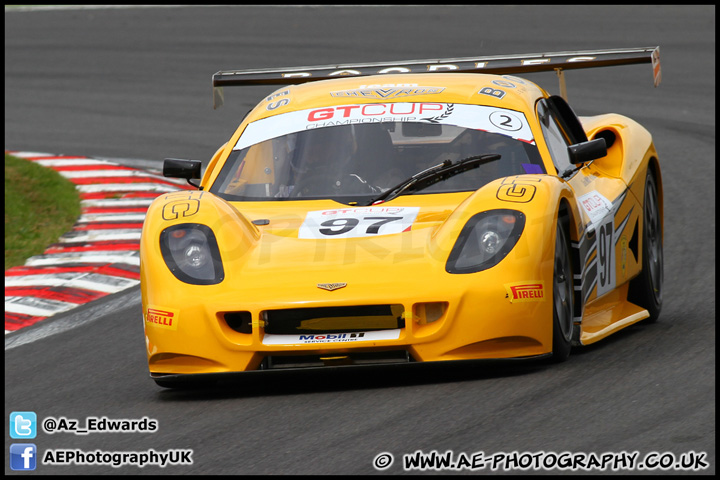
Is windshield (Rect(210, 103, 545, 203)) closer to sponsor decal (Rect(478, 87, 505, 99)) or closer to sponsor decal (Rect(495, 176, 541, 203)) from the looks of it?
sponsor decal (Rect(478, 87, 505, 99))

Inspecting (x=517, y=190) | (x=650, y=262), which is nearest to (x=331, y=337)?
(x=517, y=190)

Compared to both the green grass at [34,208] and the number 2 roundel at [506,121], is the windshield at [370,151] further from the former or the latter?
the green grass at [34,208]

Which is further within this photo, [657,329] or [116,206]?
[116,206]

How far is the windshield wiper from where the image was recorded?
6082 mm

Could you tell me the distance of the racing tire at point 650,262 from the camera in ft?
22.7

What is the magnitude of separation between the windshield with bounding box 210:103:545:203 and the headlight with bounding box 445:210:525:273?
74 cm

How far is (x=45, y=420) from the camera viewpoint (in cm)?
523

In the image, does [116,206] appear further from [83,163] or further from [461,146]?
[461,146]

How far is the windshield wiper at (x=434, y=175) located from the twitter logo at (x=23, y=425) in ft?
5.98

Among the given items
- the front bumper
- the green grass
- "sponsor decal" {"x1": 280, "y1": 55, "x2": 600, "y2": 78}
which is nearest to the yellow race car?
the front bumper

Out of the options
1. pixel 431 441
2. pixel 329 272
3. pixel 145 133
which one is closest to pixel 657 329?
pixel 329 272

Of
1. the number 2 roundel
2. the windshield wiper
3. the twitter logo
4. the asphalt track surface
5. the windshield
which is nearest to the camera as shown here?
the asphalt track surface

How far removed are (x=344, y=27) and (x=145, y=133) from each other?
7851 millimetres

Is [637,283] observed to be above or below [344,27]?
below
